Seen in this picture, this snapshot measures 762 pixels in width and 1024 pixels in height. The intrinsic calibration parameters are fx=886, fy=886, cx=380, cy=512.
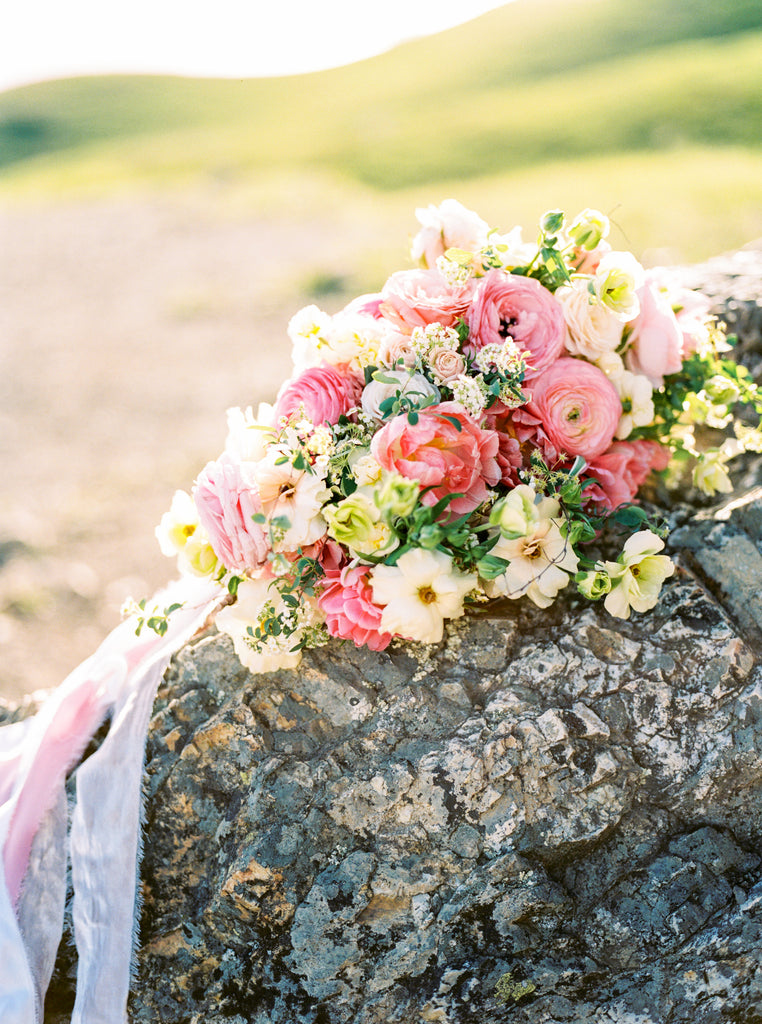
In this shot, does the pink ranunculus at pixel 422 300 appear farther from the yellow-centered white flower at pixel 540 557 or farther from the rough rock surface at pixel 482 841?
the rough rock surface at pixel 482 841

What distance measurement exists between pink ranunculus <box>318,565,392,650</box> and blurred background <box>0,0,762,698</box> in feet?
10.9

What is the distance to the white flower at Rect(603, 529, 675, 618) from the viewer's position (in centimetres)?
205

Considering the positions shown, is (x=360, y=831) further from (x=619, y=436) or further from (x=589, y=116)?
(x=589, y=116)

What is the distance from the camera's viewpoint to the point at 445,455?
199 centimetres

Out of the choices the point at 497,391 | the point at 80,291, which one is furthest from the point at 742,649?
the point at 80,291

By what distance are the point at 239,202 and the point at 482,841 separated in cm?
1336

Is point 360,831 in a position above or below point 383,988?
above

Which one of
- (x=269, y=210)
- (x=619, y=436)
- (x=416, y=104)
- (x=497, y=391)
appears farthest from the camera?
(x=416, y=104)

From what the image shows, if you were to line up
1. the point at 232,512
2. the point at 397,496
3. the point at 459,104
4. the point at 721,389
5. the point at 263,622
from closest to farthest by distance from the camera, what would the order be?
the point at 397,496, the point at 232,512, the point at 263,622, the point at 721,389, the point at 459,104

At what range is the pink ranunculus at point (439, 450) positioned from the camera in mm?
1950

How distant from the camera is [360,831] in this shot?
211cm

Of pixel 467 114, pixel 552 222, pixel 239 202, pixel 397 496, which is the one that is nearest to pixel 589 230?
pixel 552 222

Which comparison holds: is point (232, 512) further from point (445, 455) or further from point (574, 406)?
point (574, 406)

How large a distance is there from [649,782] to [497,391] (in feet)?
3.28
